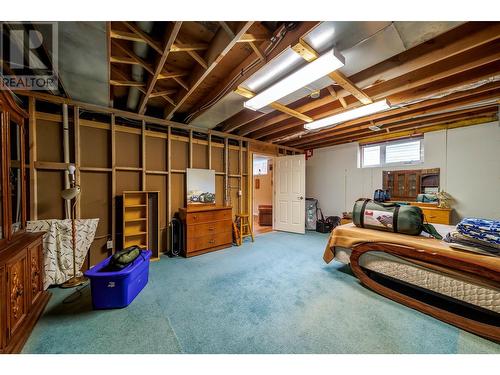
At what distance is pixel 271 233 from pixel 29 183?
449 centimetres

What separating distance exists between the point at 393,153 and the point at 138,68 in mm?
5343

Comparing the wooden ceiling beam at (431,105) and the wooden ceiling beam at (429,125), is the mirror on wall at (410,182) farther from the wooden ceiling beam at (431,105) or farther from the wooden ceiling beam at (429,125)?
the wooden ceiling beam at (431,105)

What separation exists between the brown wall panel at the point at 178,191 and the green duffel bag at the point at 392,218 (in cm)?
306

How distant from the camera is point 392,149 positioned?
4.51 metres

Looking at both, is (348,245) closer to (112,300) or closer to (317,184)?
(112,300)

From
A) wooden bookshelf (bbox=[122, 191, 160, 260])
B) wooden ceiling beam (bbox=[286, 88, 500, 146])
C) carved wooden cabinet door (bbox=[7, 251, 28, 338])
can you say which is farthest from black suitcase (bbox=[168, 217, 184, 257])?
wooden ceiling beam (bbox=[286, 88, 500, 146])

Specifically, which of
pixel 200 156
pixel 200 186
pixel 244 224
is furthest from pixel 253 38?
pixel 244 224

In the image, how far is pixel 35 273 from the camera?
185 cm

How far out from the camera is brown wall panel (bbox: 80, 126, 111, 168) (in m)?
2.76

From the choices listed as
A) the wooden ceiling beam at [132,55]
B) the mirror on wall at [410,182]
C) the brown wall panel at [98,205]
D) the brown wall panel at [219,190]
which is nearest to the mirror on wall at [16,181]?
the brown wall panel at [98,205]

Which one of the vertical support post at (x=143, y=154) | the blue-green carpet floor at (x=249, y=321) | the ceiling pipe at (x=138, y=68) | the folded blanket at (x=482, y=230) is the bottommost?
the blue-green carpet floor at (x=249, y=321)

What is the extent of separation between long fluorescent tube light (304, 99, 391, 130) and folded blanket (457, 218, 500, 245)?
1.76 metres

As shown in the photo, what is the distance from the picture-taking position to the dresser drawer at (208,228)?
3356 mm

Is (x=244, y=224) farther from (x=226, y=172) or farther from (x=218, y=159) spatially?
(x=218, y=159)
